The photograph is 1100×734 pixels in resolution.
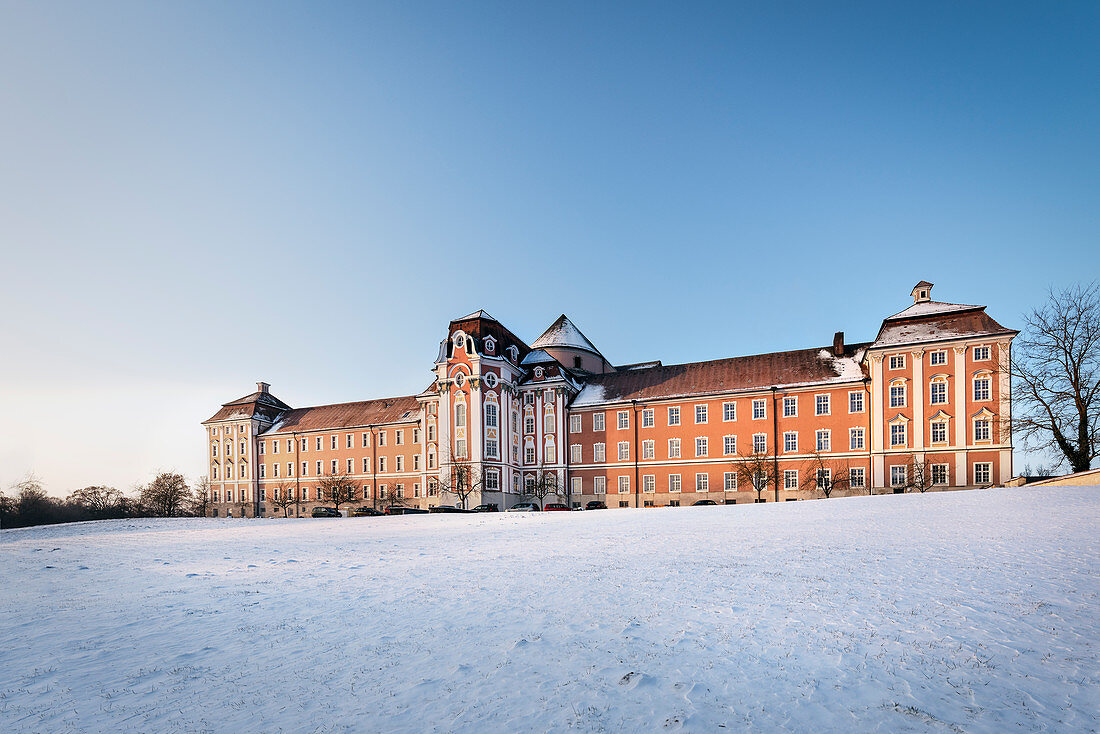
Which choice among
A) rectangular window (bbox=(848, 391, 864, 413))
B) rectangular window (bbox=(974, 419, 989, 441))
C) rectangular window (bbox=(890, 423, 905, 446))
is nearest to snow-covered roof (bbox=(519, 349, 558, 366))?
rectangular window (bbox=(848, 391, 864, 413))

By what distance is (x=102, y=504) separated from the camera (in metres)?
87.6

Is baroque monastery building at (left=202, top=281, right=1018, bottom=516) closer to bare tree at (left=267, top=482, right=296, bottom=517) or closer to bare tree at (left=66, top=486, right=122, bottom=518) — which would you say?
bare tree at (left=267, top=482, right=296, bottom=517)

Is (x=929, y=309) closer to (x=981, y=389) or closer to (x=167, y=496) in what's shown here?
(x=981, y=389)

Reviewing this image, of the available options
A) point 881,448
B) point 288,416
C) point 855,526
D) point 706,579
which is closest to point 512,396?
point 881,448

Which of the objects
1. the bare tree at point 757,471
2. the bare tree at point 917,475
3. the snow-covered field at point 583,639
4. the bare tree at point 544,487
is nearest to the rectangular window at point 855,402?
the bare tree at point 917,475

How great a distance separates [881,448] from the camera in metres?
49.6

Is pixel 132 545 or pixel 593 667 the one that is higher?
pixel 593 667

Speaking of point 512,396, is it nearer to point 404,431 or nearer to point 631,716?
point 404,431

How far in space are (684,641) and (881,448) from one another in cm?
4659

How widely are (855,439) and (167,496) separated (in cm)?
8003

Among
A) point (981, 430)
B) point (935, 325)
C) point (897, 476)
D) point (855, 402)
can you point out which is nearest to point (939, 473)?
point (897, 476)

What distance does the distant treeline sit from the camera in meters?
77.3

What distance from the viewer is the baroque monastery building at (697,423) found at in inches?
1886

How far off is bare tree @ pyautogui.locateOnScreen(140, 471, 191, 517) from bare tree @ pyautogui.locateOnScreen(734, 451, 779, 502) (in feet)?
227
